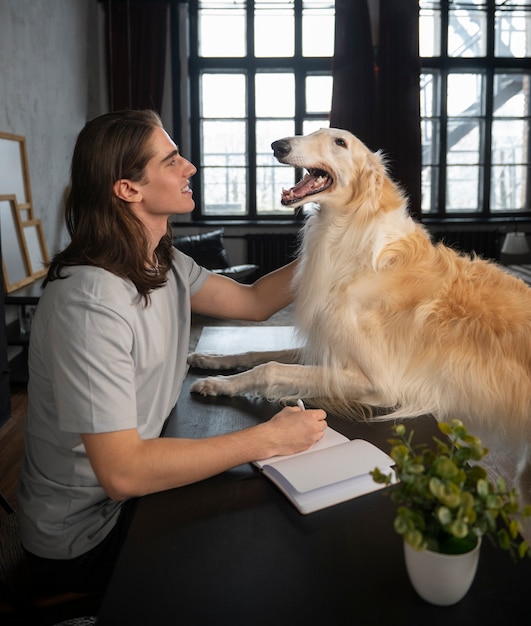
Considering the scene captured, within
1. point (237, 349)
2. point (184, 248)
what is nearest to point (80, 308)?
point (237, 349)

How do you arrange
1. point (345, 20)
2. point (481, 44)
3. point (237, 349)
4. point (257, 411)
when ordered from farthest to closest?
point (481, 44) < point (345, 20) < point (237, 349) < point (257, 411)

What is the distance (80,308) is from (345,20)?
665cm

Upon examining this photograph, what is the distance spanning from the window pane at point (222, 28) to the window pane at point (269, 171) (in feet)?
2.97

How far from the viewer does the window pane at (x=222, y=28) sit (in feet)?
23.4

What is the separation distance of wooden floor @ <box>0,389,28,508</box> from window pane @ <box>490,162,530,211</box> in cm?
606

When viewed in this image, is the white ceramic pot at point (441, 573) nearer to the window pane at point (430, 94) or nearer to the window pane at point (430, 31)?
the window pane at point (430, 94)

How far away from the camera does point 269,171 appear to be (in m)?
7.47

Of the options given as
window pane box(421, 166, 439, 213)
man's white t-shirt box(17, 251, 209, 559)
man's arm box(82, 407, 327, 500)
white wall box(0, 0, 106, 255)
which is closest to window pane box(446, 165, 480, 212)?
window pane box(421, 166, 439, 213)

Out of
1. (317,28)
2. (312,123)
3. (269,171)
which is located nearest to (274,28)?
(317,28)

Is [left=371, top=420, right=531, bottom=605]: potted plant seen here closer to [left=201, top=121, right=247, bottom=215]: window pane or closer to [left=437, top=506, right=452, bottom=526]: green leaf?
[left=437, top=506, right=452, bottom=526]: green leaf

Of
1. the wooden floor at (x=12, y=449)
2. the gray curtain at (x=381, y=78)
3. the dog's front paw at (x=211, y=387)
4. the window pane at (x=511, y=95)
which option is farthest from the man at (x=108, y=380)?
the window pane at (x=511, y=95)

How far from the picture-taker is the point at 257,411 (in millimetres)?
1480

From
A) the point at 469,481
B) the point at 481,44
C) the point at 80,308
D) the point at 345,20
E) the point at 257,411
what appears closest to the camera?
the point at 469,481

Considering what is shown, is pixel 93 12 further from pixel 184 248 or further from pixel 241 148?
pixel 184 248
